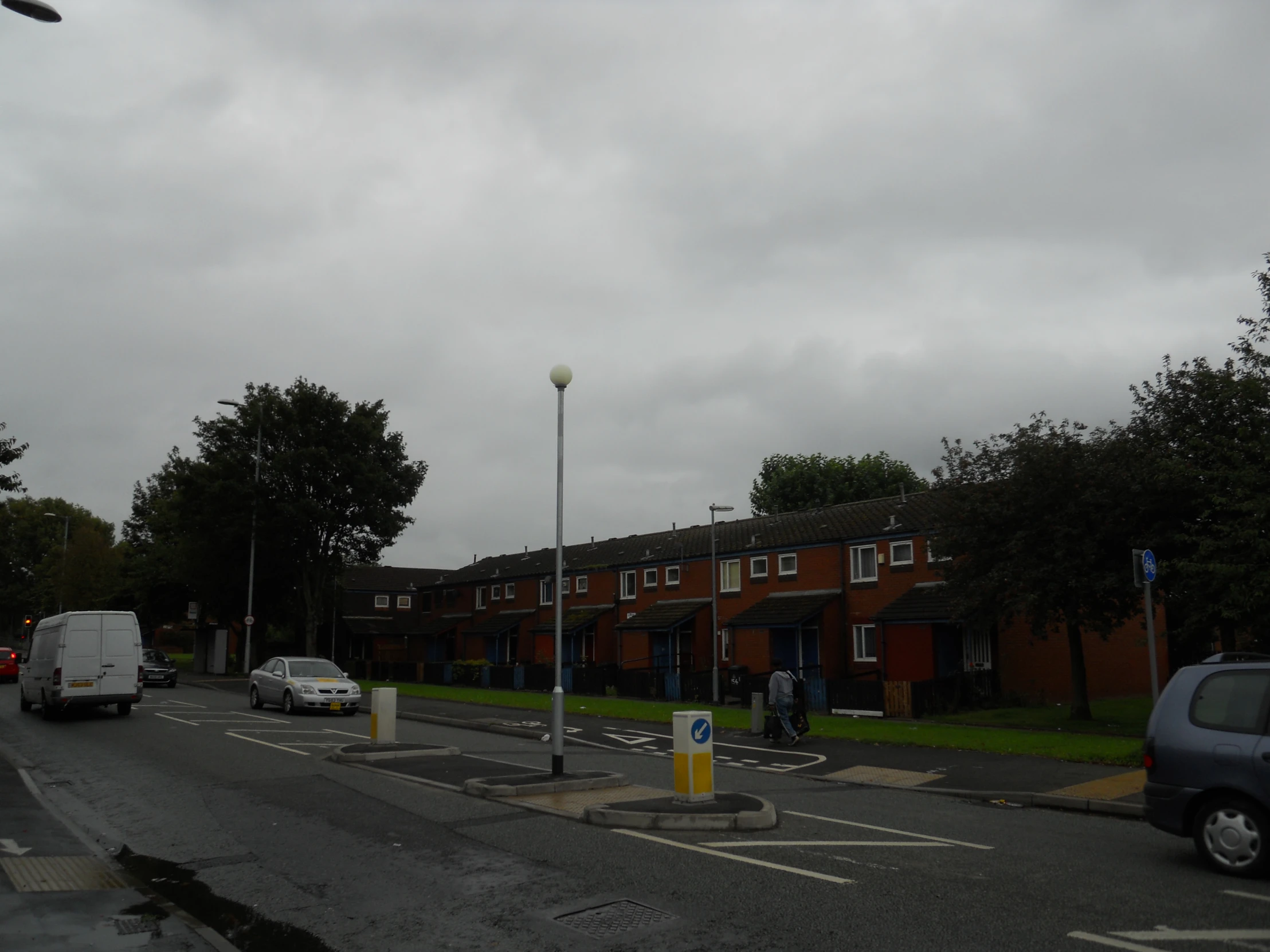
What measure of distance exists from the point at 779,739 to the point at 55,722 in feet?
55.5

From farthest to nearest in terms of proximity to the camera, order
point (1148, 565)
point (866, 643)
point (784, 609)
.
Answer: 1. point (784, 609)
2. point (866, 643)
3. point (1148, 565)

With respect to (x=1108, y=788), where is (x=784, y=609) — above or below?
above

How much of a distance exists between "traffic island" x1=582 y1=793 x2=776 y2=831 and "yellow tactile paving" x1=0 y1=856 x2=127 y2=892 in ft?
15.6

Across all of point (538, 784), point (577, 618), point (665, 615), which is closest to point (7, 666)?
point (577, 618)

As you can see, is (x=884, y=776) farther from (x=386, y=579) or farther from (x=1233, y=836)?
(x=386, y=579)

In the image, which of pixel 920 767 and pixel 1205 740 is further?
pixel 920 767

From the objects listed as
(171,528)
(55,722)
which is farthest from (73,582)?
(55,722)

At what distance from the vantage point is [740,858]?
8.95 meters

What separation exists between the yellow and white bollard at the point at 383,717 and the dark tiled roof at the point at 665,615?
2333 centimetres

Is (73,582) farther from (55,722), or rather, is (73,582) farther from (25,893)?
(25,893)

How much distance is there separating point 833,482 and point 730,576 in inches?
1100

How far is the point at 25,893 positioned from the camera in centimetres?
750

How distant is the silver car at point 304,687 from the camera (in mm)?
26109

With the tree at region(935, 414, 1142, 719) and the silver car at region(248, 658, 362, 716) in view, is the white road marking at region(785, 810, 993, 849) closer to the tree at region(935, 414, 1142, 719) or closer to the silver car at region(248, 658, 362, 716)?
the tree at region(935, 414, 1142, 719)
